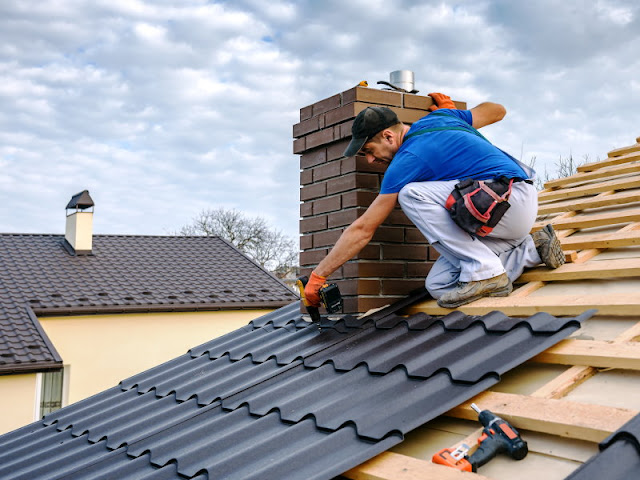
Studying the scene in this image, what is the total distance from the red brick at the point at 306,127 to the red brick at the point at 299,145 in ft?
0.12

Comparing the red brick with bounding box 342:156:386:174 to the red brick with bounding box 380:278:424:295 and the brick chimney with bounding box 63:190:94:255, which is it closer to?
the red brick with bounding box 380:278:424:295

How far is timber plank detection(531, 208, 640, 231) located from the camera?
12.9ft

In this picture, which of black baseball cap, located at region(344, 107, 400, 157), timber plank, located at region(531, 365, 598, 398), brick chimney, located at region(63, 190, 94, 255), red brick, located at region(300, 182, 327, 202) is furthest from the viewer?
brick chimney, located at region(63, 190, 94, 255)

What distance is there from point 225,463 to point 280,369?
115 cm

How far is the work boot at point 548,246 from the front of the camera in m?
3.49

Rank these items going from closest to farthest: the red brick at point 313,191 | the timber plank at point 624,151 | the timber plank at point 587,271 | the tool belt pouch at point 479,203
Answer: the timber plank at point 587,271 → the tool belt pouch at point 479,203 → the red brick at point 313,191 → the timber plank at point 624,151

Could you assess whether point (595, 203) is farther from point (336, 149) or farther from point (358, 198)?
point (336, 149)

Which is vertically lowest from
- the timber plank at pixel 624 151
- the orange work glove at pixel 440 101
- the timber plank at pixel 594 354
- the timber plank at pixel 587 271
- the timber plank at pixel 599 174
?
the timber plank at pixel 594 354

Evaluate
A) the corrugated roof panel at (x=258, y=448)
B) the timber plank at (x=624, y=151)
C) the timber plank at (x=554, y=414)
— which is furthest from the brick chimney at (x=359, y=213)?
the timber plank at (x=624, y=151)

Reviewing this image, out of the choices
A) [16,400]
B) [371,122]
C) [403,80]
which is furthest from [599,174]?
[16,400]

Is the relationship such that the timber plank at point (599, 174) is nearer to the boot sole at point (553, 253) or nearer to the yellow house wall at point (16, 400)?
the boot sole at point (553, 253)

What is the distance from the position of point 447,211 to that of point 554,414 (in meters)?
1.57

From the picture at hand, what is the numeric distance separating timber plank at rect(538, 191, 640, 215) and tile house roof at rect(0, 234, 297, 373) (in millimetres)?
11058

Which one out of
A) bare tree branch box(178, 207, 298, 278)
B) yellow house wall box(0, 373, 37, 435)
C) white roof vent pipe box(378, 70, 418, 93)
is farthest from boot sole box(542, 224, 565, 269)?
bare tree branch box(178, 207, 298, 278)
